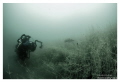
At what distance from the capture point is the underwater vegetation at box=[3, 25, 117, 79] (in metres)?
3.47

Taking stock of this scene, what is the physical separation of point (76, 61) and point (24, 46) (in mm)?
1564

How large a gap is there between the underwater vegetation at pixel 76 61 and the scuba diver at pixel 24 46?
0.51ft

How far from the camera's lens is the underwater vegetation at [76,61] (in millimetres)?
3469

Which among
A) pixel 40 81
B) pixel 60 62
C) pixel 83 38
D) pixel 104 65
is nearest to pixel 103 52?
pixel 104 65

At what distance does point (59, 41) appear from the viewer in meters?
3.57

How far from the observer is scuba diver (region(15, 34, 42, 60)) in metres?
3.52

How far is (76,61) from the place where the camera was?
3520 millimetres

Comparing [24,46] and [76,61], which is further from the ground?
[24,46]

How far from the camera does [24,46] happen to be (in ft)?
11.8

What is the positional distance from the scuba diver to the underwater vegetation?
156 mm

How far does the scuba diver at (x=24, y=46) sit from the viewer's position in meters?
3.52

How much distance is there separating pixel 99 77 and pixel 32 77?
1869mm

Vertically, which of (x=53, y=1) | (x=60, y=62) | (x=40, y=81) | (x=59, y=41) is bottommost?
(x=40, y=81)

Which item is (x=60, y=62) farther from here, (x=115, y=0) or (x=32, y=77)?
(x=115, y=0)
